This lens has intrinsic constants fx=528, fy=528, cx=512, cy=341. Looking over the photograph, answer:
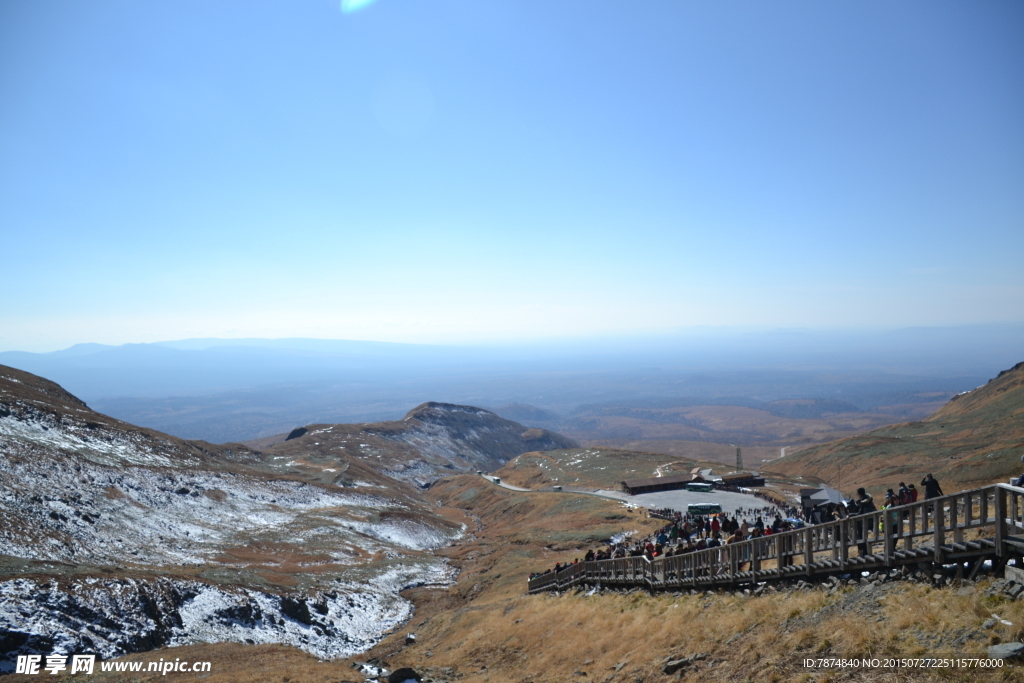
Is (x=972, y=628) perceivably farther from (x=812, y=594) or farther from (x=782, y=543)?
(x=782, y=543)

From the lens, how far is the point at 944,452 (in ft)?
230

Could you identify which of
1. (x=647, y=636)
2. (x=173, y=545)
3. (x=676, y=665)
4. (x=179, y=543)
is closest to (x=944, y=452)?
(x=647, y=636)

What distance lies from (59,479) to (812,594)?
58.2 metres

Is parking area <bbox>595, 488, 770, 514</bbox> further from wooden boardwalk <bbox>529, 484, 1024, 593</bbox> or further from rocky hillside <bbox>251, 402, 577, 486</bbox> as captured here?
rocky hillside <bbox>251, 402, 577, 486</bbox>

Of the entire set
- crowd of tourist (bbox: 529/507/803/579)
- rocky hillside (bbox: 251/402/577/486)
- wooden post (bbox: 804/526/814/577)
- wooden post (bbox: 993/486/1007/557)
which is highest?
wooden post (bbox: 993/486/1007/557)

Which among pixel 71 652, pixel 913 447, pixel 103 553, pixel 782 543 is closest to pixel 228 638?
pixel 71 652

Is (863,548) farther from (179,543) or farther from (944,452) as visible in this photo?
(944,452)

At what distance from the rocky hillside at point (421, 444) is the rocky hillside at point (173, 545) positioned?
92.9 ft

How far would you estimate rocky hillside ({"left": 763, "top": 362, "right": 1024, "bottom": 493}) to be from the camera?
164 feet

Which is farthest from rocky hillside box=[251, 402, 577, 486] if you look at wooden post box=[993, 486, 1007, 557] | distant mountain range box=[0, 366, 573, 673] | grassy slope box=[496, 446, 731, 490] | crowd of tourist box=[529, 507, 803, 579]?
wooden post box=[993, 486, 1007, 557]

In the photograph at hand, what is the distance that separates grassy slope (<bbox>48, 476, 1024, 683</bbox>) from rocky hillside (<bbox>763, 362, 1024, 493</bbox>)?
1413 inches

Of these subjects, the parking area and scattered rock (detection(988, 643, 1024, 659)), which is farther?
the parking area

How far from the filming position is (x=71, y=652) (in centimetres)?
2288

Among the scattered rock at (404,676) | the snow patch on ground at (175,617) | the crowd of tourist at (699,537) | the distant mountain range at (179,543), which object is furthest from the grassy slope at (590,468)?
the scattered rock at (404,676)
